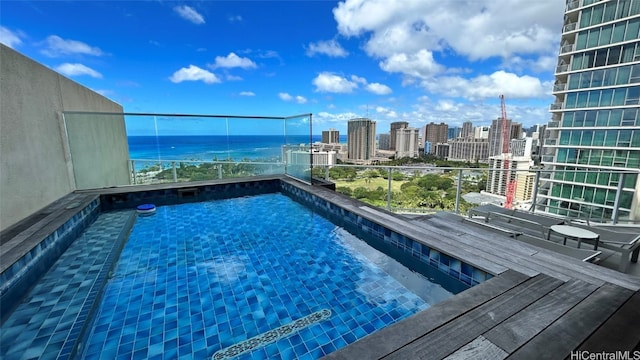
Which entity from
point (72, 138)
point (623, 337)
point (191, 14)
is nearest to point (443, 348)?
point (623, 337)

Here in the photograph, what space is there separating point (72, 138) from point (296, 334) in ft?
17.2

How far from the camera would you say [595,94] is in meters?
23.8

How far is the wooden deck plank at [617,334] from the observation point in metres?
1.09

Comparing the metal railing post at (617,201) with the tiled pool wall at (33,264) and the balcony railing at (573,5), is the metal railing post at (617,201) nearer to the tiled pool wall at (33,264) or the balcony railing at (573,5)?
the tiled pool wall at (33,264)

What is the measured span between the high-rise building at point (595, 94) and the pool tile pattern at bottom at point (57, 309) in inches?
1016

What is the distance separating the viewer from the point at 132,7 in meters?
8.67

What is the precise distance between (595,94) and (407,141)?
18.9 m

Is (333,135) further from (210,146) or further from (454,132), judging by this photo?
(454,132)

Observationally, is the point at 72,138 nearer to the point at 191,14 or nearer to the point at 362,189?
the point at 362,189

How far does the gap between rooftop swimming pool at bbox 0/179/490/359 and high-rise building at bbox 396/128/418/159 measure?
18.6m

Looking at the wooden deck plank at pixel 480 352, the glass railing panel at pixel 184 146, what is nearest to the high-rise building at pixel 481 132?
the glass railing panel at pixel 184 146

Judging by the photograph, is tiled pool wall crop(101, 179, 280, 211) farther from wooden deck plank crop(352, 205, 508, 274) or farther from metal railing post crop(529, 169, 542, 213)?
metal railing post crop(529, 169, 542, 213)

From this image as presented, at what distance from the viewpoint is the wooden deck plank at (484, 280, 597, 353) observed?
1.16 metres

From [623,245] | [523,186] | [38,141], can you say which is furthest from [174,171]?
[623,245]
